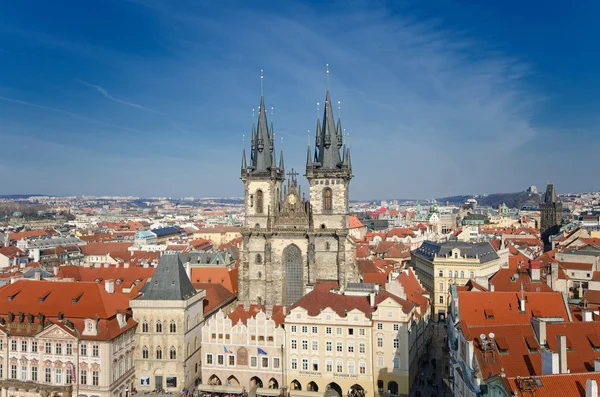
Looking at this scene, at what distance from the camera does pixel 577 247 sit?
4227 inches

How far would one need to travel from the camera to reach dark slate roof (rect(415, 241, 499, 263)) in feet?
334

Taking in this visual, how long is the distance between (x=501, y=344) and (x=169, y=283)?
39.3 m

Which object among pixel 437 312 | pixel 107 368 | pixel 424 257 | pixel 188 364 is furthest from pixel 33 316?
pixel 424 257

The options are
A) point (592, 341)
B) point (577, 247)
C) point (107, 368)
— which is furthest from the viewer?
point (577, 247)

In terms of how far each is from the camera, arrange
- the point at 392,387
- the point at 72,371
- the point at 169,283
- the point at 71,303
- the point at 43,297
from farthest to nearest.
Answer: the point at 169,283 < the point at 43,297 < the point at 71,303 < the point at 392,387 < the point at 72,371

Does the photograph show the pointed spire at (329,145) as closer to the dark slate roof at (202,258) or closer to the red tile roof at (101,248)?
the dark slate roof at (202,258)

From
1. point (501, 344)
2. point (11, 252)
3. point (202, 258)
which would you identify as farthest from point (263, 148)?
point (11, 252)

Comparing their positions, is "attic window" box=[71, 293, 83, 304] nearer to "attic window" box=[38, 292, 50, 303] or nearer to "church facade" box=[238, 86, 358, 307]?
"attic window" box=[38, 292, 50, 303]

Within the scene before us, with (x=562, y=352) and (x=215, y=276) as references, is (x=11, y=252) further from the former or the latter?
(x=562, y=352)

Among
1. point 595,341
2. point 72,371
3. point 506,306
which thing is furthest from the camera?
point 72,371

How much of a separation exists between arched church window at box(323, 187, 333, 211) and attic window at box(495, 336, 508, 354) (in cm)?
4586

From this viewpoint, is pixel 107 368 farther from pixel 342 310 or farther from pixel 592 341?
pixel 592 341

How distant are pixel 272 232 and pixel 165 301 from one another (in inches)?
987

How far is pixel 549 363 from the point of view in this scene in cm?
3362
